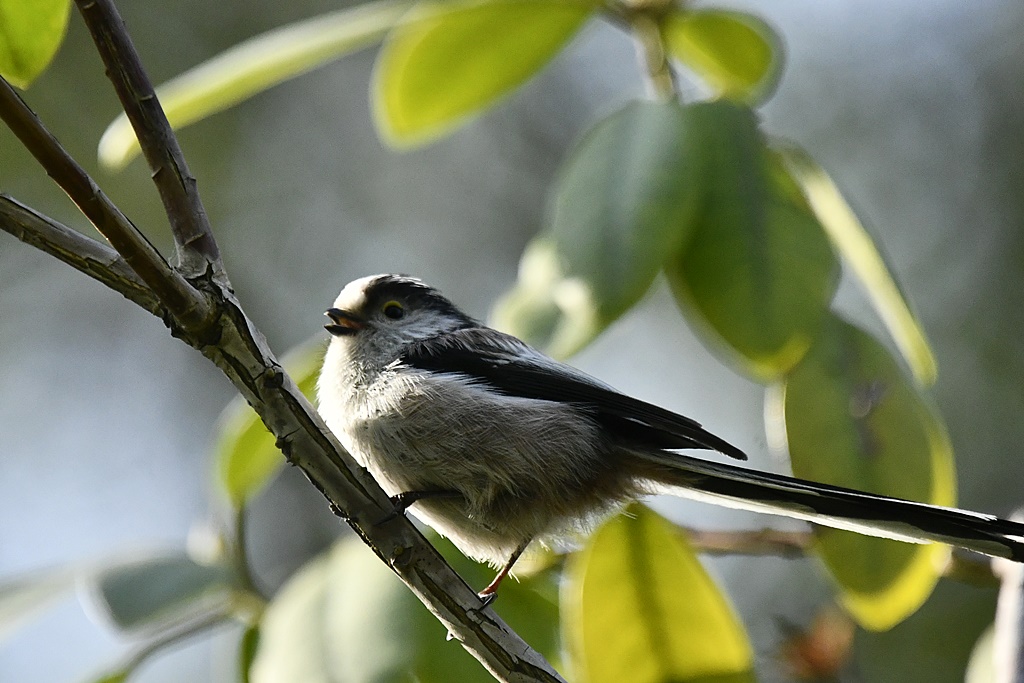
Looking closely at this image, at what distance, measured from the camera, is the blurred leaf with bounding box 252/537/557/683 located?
166cm

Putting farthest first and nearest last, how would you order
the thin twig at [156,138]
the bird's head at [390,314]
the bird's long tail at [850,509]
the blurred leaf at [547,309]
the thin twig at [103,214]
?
1. the bird's head at [390,314]
2. the blurred leaf at [547,309]
3. the bird's long tail at [850,509]
4. the thin twig at [156,138]
5. the thin twig at [103,214]

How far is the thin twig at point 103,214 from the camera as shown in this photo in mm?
1238

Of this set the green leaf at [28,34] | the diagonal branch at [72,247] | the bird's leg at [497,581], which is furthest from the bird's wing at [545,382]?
the green leaf at [28,34]

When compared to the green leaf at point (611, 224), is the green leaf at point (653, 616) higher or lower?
lower

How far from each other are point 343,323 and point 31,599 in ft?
2.89

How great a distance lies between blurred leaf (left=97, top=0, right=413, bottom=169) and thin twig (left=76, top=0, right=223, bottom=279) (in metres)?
0.50

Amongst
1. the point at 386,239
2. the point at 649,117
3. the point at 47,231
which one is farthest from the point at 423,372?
the point at 386,239

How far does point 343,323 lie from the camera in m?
2.48

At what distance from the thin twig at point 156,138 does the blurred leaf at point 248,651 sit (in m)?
0.77

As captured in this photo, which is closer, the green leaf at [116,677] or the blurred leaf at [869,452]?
the blurred leaf at [869,452]

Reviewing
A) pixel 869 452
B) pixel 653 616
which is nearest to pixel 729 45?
pixel 869 452

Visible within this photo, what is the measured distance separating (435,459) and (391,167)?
4.62 m

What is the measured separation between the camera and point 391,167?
6.45 meters

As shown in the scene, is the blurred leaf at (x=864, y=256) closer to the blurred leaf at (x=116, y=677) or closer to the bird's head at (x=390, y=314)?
the bird's head at (x=390, y=314)
